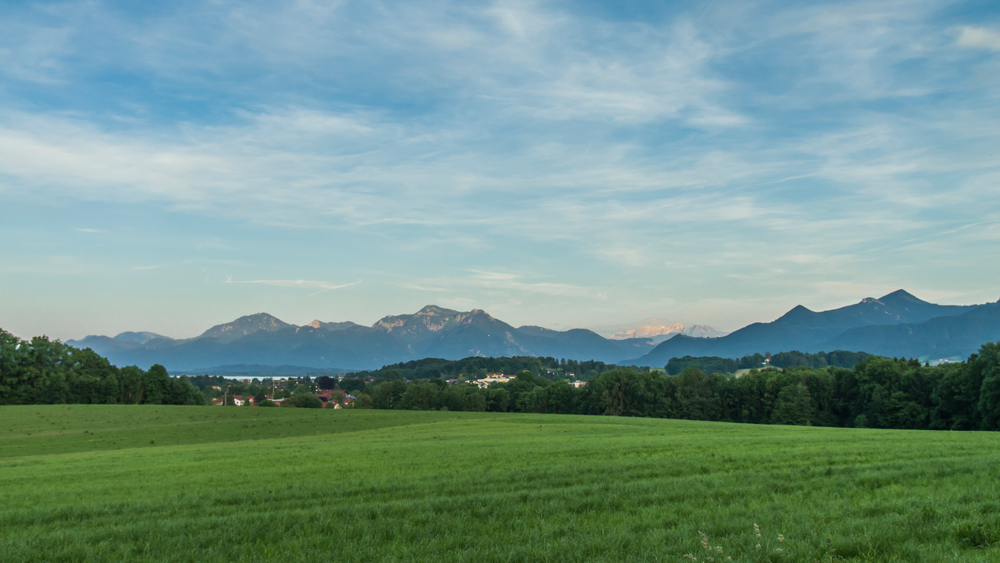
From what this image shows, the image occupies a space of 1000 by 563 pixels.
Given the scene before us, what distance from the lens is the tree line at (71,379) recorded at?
82.8m

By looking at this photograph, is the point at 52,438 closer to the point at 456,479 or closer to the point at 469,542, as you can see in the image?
the point at 456,479

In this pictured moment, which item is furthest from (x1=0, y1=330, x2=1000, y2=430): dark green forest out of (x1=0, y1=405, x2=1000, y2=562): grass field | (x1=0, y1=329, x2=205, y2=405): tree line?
(x1=0, y1=405, x2=1000, y2=562): grass field

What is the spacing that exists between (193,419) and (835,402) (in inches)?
3782

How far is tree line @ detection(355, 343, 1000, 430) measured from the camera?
65438mm

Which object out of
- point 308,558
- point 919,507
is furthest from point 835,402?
point 308,558

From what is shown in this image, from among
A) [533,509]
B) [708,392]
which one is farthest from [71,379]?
[708,392]

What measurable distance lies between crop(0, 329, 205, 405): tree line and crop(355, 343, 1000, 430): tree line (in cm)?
4527

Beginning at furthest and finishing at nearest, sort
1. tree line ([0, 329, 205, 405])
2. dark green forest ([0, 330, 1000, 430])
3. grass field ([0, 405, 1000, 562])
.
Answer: tree line ([0, 329, 205, 405])
dark green forest ([0, 330, 1000, 430])
grass field ([0, 405, 1000, 562])

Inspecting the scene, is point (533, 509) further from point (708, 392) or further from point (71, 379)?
point (71, 379)

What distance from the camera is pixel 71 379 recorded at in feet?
294

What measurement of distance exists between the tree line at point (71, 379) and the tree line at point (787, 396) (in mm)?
45271

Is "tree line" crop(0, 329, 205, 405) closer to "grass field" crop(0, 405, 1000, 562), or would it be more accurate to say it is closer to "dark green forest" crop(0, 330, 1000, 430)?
"dark green forest" crop(0, 330, 1000, 430)

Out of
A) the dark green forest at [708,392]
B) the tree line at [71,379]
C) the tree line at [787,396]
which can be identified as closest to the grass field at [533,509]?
the tree line at [787,396]

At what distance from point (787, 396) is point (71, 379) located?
121827 millimetres
